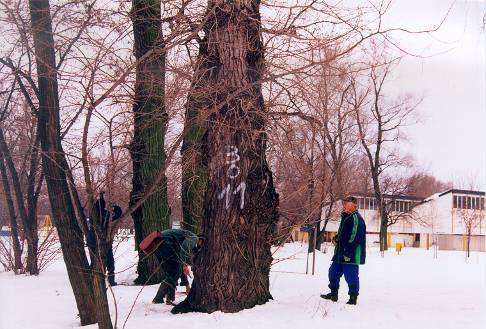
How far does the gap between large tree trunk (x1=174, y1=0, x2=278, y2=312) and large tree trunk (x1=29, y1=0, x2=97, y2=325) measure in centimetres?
138

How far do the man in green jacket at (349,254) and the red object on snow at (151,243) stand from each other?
94.9 inches

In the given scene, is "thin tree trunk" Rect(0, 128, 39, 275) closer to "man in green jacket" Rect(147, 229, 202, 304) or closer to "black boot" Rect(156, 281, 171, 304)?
"black boot" Rect(156, 281, 171, 304)

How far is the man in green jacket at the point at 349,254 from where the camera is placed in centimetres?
838

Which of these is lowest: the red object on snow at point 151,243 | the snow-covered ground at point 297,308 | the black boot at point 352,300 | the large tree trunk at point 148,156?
the snow-covered ground at point 297,308

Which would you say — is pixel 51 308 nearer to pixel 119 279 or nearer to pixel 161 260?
pixel 161 260

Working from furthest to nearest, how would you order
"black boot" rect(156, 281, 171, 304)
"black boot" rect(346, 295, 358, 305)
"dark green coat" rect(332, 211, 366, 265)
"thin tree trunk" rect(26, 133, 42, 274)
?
"thin tree trunk" rect(26, 133, 42, 274) < "black boot" rect(156, 281, 171, 304) < "dark green coat" rect(332, 211, 366, 265) < "black boot" rect(346, 295, 358, 305)

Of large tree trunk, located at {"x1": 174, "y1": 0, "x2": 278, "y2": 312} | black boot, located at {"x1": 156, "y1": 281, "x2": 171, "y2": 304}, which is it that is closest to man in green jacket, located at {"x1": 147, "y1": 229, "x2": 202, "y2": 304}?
black boot, located at {"x1": 156, "y1": 281, "x2": 171, "y2": 304}

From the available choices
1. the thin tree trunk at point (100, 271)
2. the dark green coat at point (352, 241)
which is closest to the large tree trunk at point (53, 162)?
the thin tree trunk at point (100, 271)

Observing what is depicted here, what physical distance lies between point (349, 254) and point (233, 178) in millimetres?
1987

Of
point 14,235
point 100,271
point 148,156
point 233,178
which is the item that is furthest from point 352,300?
point 14,235

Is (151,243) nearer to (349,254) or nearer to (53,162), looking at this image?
(53,162)

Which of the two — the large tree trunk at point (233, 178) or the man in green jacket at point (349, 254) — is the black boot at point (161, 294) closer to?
the large tree trunk at point (233, 178)

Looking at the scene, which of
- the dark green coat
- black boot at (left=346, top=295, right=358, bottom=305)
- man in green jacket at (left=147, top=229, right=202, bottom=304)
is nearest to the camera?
black boot at (left=346, top=295, right=358, bottom=305)

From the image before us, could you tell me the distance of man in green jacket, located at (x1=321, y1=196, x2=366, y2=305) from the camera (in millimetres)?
8375
